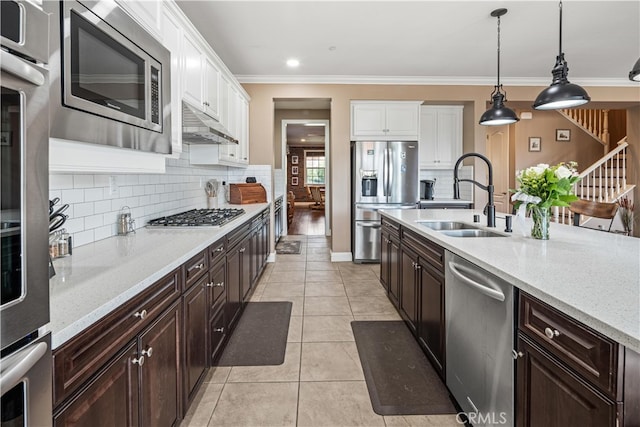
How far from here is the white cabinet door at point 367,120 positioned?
4.91m

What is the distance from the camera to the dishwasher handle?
1262mm

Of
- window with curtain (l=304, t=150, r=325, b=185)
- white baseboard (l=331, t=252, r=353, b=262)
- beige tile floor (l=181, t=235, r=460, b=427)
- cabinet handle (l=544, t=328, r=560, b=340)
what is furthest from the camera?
window with curtain (l=304, t=150, r=325, b=185)

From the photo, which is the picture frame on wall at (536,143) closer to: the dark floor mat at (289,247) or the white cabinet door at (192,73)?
the dark floor mat at (289,247)

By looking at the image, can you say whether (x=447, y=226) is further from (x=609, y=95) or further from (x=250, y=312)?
(x=609, y=95)

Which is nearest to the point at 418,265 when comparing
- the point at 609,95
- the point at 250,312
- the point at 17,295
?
the point at 250,312

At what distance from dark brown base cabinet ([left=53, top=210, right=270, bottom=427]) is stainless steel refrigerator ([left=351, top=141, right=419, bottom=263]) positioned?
285 cm

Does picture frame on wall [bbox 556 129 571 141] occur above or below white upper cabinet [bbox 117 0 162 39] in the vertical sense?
above

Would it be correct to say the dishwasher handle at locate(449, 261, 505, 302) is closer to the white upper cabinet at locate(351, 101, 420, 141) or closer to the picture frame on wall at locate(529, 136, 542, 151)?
the white upper cabinet at locate(351, 101, 420, 141)

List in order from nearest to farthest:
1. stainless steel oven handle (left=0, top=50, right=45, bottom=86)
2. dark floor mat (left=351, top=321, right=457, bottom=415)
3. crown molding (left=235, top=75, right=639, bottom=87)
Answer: stainless steel oven handle (left=0, top=50, right=45, bottom=86)
dark floor mat (left=351, top=321, right=457, bottom=415)
crown molding (left=235, top=75, right=639, bottom=87)

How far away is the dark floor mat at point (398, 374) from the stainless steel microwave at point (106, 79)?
177cm

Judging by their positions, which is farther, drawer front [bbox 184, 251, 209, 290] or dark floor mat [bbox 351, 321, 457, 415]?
dark floor mat [bbox 351, 321, 457, 415]

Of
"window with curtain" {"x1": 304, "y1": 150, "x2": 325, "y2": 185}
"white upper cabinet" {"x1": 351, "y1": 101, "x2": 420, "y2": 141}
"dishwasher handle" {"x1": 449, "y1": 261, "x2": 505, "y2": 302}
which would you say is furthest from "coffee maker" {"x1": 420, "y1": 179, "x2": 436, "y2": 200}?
"window with curtain" {"x1": 304, "y1": 150, "x2": 325, "y2": 185}

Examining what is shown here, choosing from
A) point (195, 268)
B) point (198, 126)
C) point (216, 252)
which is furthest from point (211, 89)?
point (195, 268)

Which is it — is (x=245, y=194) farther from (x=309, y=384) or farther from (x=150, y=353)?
(x=150, y=353)
